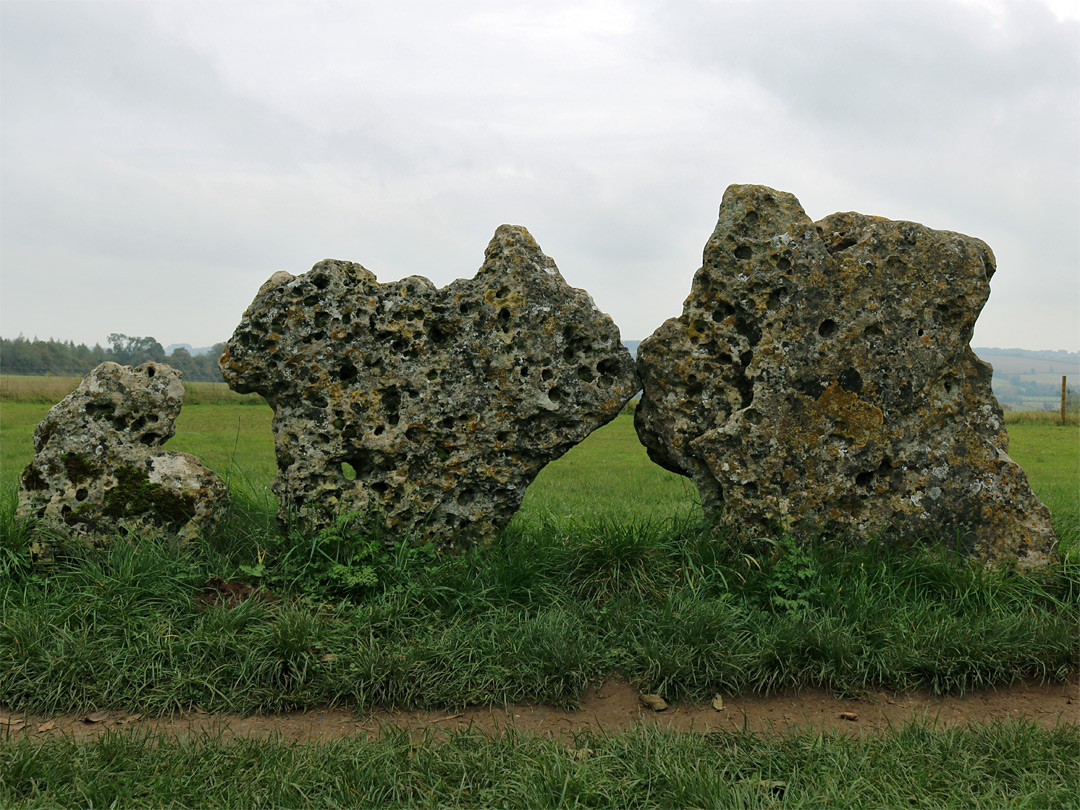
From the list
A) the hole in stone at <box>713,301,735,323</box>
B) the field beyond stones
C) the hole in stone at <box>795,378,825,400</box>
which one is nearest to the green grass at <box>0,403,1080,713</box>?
the field beyond stones

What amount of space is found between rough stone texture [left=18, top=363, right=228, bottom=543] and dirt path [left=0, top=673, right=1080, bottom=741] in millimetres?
1732

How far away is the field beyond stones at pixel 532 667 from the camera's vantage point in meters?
4.23

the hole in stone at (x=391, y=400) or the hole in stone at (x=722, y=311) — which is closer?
the hole in stone at (x=391, y=400)

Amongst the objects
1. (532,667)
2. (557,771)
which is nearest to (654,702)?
→ (532,667)

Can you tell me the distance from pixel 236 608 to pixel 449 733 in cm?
192

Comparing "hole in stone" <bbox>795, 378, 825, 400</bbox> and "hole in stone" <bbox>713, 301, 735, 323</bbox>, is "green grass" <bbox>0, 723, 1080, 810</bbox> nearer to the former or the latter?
"hole in stone" <bbox>795, 378, 825, 400</bbox>

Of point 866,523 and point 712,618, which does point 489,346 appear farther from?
point 866,523

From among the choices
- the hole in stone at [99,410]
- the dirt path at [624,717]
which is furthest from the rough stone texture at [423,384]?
the dirt path at [624,717]

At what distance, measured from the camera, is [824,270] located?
21.7 ft

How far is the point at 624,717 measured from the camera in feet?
16.6

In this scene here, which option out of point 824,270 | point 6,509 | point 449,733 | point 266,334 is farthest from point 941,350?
point 6,509

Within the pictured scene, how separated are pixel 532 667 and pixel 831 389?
11.2ft

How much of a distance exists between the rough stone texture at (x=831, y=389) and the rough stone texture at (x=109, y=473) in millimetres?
4028

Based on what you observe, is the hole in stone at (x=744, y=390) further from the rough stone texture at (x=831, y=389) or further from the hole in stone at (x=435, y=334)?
the hole in stone at (x=435, y=334)
